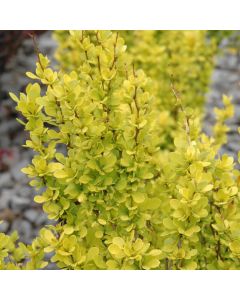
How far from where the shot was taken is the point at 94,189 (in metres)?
1.73

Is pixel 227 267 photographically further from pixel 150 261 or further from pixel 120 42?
pixel 120 42

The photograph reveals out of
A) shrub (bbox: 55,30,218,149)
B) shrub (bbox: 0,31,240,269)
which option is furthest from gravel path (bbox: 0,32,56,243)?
shrub (bbox: 0,31,240,269)

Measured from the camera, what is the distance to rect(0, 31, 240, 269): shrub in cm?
168

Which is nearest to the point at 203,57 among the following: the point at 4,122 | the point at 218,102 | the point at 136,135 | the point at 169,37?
the point at 169,37

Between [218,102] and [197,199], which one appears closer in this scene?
[197,199]

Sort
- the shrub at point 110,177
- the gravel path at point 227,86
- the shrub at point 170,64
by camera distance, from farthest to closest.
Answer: the gravel path at point 227,86 → the shrub at point 170,64 → the shrub at point 110,177

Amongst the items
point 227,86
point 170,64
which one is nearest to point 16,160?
point 170,64

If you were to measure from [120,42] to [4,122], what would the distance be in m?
3.27

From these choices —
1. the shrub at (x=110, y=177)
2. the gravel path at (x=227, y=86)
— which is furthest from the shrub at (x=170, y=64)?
the shrub at (x=110, y=177)

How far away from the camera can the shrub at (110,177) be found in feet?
5.52

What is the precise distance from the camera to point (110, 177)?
1768mm

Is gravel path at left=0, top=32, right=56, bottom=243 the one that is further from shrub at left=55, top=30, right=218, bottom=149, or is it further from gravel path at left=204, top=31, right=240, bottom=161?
gravel path at left=204, top=31, right=240, bottom=161

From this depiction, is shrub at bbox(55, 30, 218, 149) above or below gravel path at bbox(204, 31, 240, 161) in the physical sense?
above

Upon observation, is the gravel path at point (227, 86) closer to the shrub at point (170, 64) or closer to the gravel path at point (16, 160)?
the shrub at point (170, 64)
